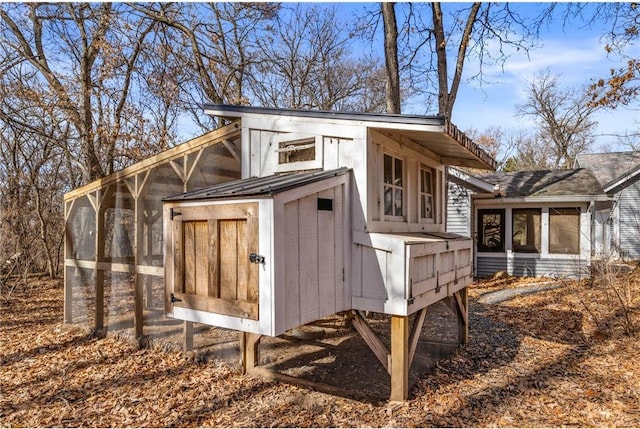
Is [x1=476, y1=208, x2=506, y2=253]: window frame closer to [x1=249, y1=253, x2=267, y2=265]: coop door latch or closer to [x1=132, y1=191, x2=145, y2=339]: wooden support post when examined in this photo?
[x1=132, y1=191, x2=145, y2=339]: wooden support post

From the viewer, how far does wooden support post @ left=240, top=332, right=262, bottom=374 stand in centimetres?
531

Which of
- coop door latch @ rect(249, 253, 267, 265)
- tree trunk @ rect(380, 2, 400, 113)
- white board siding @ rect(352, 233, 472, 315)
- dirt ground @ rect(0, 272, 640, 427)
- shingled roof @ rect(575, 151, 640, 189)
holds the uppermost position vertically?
tree trunk @ rect(380, 2, 400, 113)

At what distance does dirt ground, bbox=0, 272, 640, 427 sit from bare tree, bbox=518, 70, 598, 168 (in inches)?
905

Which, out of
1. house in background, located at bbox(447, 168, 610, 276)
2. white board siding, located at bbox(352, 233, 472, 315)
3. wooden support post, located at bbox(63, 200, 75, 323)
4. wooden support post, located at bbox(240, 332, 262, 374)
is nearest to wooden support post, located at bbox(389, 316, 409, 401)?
white board siding, located at bbox(352, 233, 472, 315)

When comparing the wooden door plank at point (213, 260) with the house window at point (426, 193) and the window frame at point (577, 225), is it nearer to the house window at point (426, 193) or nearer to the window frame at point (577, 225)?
the house window at point (426, 193)

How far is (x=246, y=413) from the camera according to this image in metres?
4.32

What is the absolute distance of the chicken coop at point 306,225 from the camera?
3432mm

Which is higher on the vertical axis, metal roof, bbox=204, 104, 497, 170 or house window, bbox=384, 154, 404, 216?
metal roof, bbox=204, 104, 497, 170

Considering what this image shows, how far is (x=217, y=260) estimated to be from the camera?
363 centimetres

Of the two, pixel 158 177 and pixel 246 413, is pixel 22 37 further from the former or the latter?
pixel 246 413

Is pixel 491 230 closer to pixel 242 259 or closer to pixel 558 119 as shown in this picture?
pixel 242 259

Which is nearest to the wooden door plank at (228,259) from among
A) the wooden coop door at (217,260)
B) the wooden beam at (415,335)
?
the wooden coop door at (217,260)

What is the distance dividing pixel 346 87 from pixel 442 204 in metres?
14.0

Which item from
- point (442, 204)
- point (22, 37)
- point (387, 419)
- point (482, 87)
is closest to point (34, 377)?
point (387, 419)
